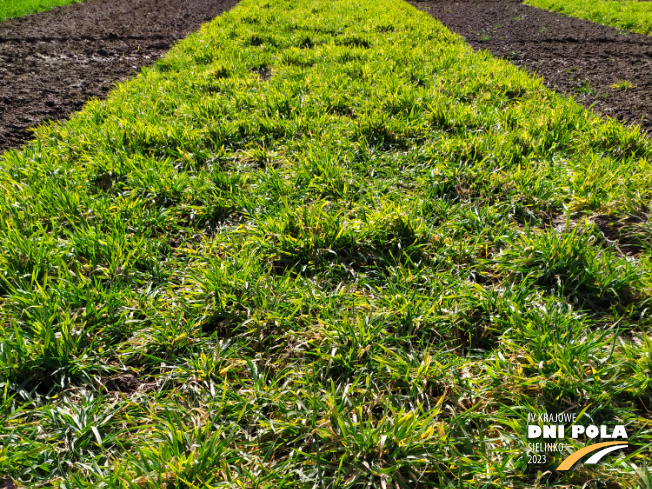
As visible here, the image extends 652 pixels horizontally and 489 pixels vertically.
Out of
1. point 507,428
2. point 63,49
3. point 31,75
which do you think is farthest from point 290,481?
point 63,49

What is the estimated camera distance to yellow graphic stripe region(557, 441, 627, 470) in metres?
1.22

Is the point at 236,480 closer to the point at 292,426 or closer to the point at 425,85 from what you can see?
the point at 292,426

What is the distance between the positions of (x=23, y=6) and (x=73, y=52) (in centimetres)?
536

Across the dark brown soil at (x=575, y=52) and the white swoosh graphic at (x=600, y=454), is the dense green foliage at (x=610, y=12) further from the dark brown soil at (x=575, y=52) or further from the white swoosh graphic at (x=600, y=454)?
the white swoosh graphic at (x=600, y=454)

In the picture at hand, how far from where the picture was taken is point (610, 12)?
944 cm

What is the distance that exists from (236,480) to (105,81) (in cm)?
543

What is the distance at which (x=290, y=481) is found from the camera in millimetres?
1227

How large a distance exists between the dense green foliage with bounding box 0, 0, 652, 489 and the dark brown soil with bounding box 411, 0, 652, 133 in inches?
38.8

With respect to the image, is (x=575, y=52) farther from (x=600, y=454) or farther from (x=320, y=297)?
(x=600, y=454)

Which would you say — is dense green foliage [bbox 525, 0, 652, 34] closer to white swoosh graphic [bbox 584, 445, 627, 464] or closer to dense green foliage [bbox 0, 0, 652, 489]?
dense green foliage [bbox 0, 0, 652, 489]

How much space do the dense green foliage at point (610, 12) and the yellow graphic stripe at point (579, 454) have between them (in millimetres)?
9916

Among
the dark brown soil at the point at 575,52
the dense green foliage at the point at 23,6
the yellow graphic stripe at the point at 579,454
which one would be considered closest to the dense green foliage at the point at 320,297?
the yellow graphic stripe at the point at 579,454

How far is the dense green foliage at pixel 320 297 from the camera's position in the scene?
1.29 m

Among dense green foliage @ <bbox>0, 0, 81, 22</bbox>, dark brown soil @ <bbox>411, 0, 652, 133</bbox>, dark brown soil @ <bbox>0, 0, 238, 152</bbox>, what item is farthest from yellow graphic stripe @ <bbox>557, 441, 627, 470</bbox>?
dense green foliage @ <bbox>0, 0, 81, 22</bbox>
